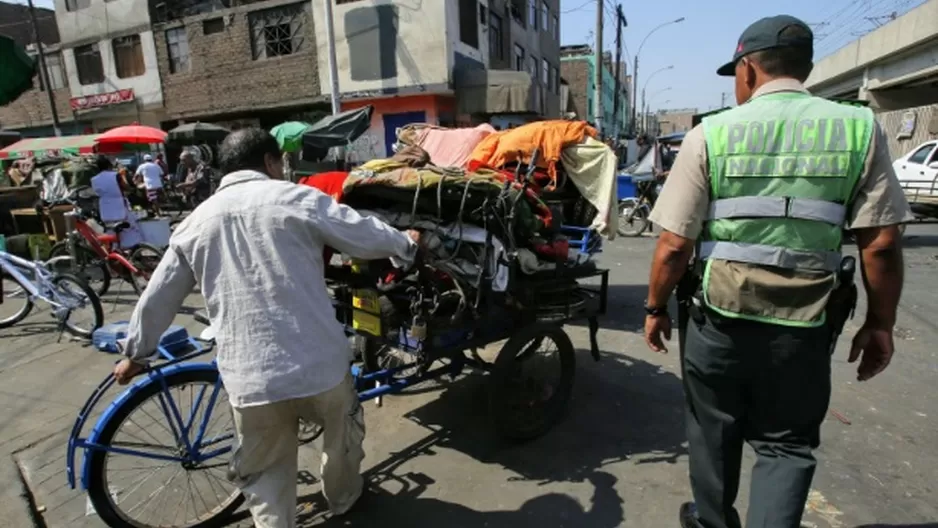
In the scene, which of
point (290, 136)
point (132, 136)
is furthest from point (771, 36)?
point (132, 136)

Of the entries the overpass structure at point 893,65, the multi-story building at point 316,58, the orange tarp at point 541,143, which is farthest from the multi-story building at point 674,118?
the orange tarp at point 541,143

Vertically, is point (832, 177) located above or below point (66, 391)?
above

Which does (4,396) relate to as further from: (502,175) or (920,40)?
(920,40)

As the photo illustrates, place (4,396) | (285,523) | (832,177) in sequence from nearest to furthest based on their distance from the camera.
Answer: (832,177) < (285,523) < (4,396)

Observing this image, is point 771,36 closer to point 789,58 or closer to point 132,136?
point 789,58

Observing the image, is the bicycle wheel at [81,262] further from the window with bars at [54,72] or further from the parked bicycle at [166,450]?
the window with bars at [54,72]

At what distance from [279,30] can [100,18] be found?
316 inches

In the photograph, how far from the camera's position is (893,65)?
19172 millimetres

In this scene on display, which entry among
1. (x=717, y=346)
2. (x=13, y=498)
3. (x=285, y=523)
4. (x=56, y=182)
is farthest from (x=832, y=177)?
(x=56, y=182)

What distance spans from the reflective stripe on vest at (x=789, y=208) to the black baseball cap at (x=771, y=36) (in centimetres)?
55

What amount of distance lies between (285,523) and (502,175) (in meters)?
2.13

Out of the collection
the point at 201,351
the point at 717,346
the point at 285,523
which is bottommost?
the point at 285,523

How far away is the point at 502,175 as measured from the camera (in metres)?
3.24

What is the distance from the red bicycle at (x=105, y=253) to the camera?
614cm
